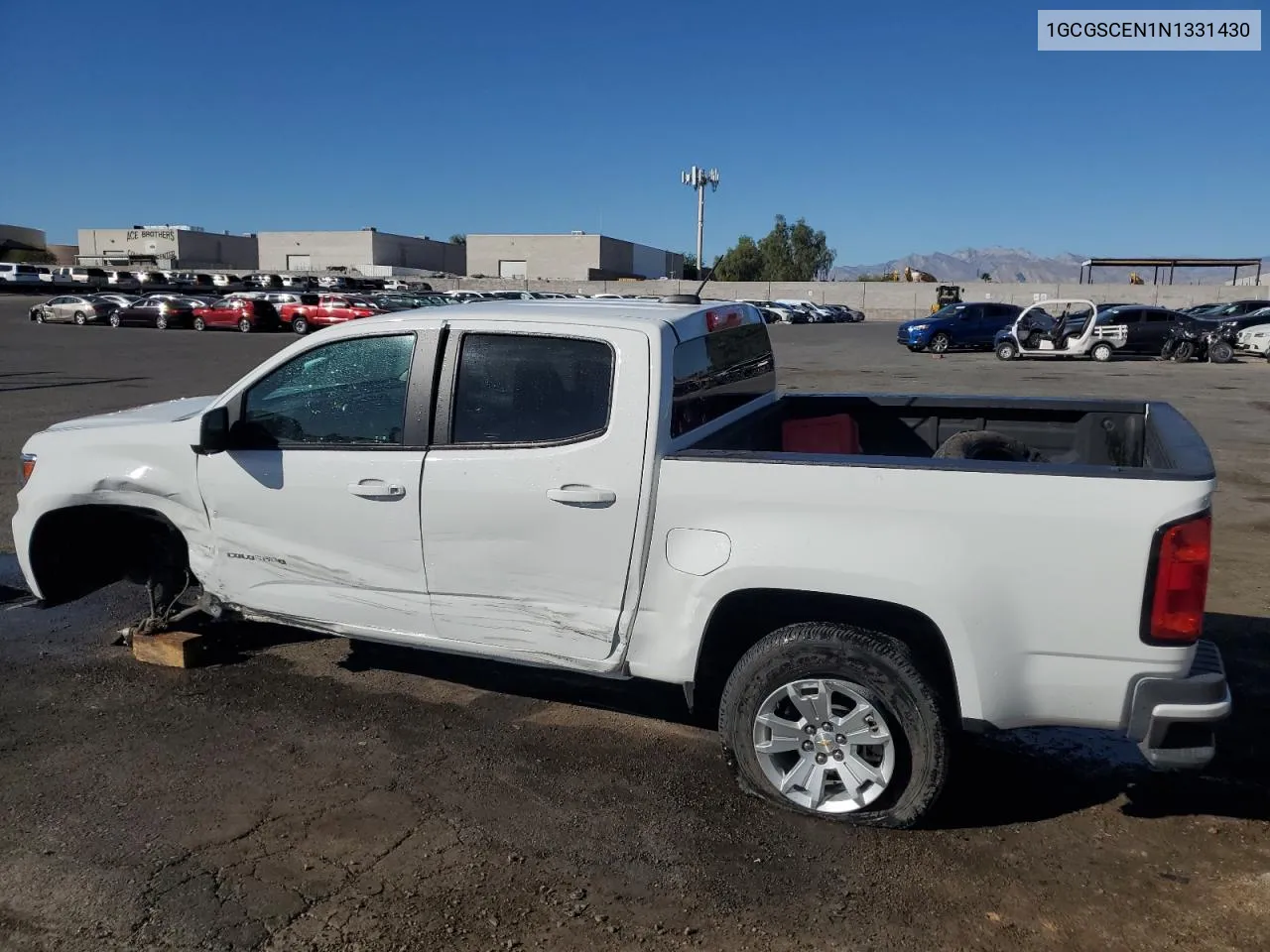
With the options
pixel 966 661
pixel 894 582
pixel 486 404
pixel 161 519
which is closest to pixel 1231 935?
pixel 966 661

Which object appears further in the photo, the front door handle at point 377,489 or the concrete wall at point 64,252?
the concrete wall at point 64,252

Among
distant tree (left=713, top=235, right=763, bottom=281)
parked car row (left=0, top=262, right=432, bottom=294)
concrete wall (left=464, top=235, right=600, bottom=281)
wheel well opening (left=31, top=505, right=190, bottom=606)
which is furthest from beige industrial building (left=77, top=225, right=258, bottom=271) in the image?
wheel well opening (left=31, top=505, right=190, bottom=606)

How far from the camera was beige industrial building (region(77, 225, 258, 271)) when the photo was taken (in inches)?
4048

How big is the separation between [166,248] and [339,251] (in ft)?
55.5

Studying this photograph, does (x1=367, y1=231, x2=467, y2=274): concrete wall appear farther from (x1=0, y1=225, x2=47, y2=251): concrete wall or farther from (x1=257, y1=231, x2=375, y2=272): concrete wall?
(x1=0, y1=225, x2=47, y2=251): concrete wall

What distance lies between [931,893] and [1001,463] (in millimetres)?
1423

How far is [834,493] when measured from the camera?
3521 millimetres

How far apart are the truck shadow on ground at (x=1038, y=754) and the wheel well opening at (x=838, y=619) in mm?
375

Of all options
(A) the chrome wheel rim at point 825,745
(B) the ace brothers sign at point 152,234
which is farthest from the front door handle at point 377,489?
(B) the ace brothers sign at point 152,234

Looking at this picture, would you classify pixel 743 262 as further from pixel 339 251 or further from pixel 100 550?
pixel 100 550

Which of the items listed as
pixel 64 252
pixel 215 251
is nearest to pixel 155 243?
pixel 215 251

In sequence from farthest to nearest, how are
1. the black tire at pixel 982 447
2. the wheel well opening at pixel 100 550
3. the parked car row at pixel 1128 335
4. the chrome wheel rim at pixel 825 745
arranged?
1. the parked car row at pixel 1128 335
2. the wheel well opening at pixel 100 550
3. the black tire at pixel 982 447
4. the chrome wheel rim at pixel 825 745

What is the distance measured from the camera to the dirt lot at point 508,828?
3.18 m

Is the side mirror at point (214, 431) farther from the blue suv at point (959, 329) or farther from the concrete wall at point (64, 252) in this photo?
the concrete wall at point (64, 252)
